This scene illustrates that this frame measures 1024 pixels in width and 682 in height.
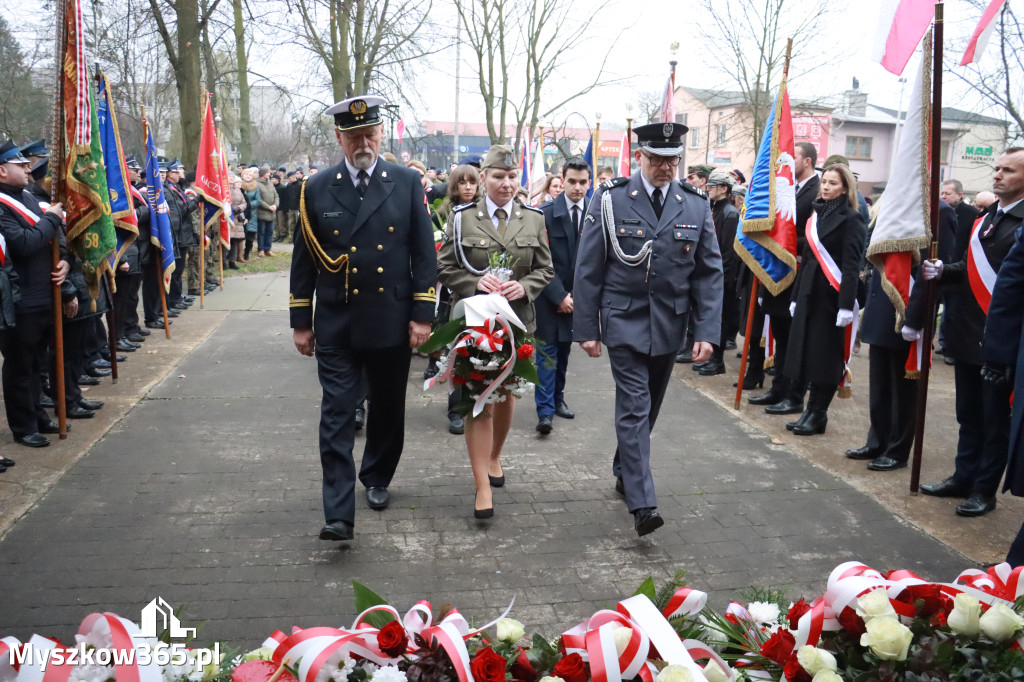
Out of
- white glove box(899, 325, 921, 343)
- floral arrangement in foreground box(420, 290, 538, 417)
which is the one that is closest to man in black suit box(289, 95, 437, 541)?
floral arrangement in foreground box(420, 290, 538, 417)

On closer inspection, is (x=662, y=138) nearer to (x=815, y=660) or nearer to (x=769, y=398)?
(x=815, y=660)

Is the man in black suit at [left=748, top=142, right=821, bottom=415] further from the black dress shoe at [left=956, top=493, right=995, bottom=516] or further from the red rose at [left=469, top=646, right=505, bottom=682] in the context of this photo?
the red rose at [left=469, top=646, right=505, bottom=682]

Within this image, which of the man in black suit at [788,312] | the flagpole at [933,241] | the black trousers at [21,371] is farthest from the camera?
the man in black suit at [788,312]

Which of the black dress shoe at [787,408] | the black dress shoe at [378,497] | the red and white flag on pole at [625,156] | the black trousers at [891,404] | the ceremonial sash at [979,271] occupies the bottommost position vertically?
the black dress shoe at [378,497]

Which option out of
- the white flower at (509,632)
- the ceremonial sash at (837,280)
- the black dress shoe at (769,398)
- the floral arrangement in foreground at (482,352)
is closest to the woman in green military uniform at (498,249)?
the floral arrangement in foreground at (482,352)

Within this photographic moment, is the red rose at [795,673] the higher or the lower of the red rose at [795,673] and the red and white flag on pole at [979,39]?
the lower

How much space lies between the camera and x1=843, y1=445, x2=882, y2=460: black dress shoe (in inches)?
249

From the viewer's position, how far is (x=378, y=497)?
505cm

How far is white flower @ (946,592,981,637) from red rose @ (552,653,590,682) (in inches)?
37.1

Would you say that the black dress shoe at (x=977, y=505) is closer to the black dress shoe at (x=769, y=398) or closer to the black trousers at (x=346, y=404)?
the black dress shoe at (x=769, y=398)

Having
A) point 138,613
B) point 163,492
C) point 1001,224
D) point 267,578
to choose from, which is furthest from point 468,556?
point 1001,224

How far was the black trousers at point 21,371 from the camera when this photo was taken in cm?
616

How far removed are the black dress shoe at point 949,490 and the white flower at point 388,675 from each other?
15.0 ft

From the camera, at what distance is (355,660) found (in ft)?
7.09
